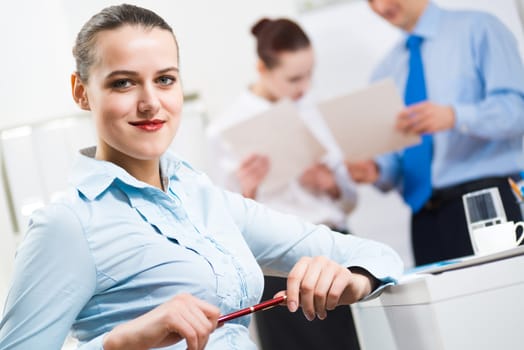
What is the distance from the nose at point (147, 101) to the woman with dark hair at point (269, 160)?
1.65 m

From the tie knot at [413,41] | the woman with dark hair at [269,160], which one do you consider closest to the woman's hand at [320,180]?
the woman with dark hair at [269,160]

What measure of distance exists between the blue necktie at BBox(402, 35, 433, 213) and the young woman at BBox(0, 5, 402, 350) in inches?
62.0

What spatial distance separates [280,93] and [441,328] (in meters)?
1.87

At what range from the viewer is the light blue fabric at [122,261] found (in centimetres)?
76

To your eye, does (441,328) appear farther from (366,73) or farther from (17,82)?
(366,73)

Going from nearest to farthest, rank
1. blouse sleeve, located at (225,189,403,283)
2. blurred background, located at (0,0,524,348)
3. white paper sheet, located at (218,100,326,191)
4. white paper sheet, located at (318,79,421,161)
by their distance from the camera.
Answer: blouse sleeve, located at (225,189,403,283)
blurred background, located at (0,0,524,348)
white paper sheet, located at (318,79,421,161)
white paper sheet, located at (218,100,326,191)

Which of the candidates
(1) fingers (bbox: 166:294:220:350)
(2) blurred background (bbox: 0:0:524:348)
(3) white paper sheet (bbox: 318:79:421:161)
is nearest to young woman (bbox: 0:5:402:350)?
(1) fingers (bbox: 166:294:220:350)

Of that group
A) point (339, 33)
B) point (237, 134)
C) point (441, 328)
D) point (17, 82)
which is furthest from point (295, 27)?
point (441, 328)

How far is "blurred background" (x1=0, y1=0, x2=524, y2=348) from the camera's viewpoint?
222cm

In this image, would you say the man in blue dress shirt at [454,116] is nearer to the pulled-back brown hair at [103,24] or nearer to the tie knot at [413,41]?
the tie knot at [413,41]

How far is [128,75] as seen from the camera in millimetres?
843

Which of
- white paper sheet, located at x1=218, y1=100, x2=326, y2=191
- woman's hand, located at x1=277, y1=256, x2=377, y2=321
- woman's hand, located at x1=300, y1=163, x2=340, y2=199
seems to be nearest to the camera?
woman's hand, located at x1=277, y1=256, x2=377, y2=321

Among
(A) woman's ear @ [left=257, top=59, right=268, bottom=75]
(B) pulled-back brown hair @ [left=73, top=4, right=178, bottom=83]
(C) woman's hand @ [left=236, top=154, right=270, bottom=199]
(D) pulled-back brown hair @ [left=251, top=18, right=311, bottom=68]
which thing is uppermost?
(D) pulled-back brown hair @ [left=251, top=18, right=311, bottom=68]

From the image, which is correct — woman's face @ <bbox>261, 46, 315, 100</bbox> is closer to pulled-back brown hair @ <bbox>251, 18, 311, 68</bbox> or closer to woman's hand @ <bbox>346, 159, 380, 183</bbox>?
pulled-back brown hair @ <bbox>251, 18, 311, 68</bbox>
